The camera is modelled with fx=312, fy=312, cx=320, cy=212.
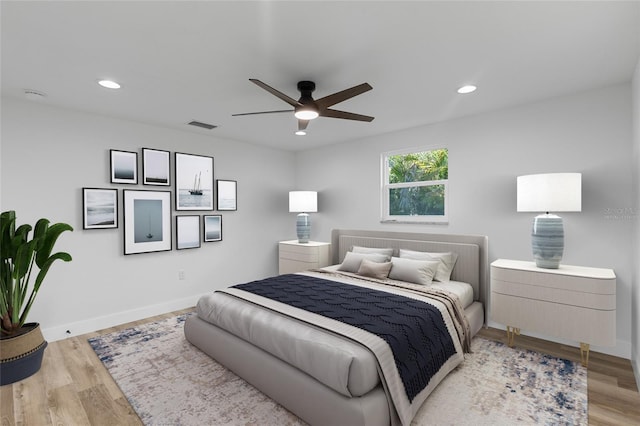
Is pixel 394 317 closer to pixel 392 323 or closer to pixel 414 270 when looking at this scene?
pixel 392 323

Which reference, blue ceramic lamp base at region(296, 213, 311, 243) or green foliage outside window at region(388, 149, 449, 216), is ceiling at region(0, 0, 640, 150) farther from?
blue ceramic lamp base at region(296, 213, 311, 243)

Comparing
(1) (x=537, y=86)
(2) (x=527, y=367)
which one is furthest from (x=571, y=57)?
(2) (x=527, y=367)

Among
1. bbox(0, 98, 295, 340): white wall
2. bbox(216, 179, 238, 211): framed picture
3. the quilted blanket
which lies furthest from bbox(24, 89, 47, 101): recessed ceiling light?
the quilted blanket

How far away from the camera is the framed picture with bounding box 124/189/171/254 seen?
148 inches

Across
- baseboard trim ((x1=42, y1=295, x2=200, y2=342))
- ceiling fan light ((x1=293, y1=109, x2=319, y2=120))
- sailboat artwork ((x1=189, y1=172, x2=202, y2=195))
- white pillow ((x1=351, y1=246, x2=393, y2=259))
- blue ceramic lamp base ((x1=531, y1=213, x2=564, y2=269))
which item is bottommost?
baseboard trim ((x1=42, y1=295, x2=200, y2=342))

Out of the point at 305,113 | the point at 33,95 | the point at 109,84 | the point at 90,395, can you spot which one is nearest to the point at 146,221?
the point at 33,95

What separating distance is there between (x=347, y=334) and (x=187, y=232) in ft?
10.2

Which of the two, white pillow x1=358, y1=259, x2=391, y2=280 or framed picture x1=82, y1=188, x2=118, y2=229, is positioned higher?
framed picture x1=82, y1=188, x2=118, y2=229

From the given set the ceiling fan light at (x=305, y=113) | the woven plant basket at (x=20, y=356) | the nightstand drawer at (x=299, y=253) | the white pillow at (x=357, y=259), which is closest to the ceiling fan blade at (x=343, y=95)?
the ceiling fan light at (x=305, y=113)

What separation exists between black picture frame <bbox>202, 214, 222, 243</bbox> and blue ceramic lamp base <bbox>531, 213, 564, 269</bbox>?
3.93 metres

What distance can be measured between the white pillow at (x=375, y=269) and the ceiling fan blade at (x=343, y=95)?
188cm

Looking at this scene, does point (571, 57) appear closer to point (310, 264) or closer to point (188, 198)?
point (310, 264)

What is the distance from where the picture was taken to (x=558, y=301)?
2.71 m

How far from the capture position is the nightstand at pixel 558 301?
253 centimetres
